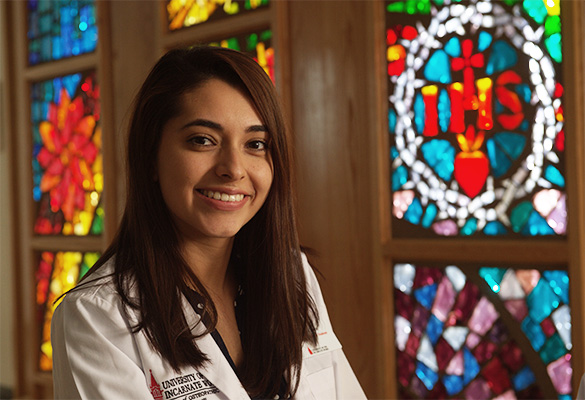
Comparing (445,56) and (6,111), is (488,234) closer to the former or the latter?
(445,56)

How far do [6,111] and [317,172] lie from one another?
79.8 inches

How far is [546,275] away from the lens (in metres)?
1.95

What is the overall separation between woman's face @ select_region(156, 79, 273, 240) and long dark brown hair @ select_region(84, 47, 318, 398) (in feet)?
0.09

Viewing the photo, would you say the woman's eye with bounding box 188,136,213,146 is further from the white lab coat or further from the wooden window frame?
the wooden window frame

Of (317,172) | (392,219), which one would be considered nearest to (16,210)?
(317,172)

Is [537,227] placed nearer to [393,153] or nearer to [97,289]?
[393,153]

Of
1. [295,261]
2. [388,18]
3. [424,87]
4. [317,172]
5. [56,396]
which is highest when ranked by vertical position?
[388,18]

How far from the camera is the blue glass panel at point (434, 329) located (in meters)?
2.16

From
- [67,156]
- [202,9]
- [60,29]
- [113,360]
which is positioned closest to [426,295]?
[113,360]

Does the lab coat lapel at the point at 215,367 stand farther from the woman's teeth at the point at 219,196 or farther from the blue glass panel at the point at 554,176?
the blue glass panel at the point at 554,176

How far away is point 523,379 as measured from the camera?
2.01 metres

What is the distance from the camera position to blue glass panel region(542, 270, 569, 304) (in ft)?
6.28

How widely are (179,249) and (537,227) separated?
3.67 ft

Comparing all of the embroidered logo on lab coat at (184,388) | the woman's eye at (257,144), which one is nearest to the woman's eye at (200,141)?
the woman's eye at (257,144)
